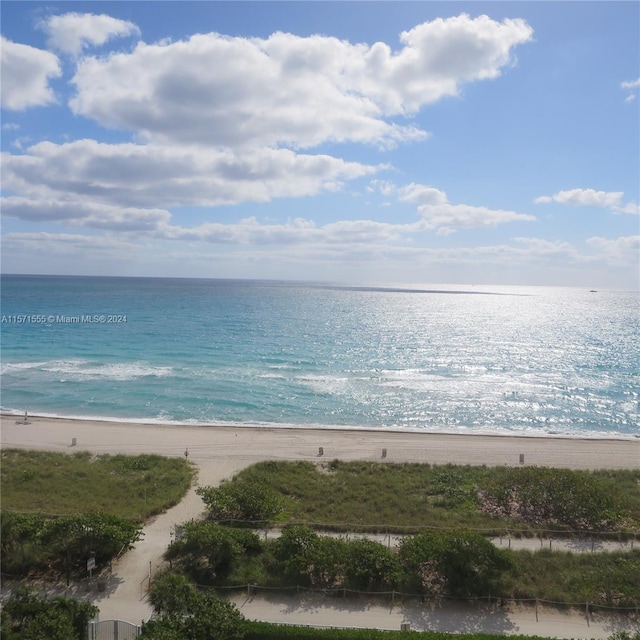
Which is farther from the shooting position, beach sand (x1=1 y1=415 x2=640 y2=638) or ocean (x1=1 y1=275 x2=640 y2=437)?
ocean (x1=1 y1=275 x2=640 y2=437)

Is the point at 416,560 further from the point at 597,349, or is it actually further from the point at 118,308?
the point at 118,308

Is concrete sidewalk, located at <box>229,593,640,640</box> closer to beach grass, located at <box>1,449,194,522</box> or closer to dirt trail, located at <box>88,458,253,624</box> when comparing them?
dirt trail, located at <box>88,458,253,624</box>

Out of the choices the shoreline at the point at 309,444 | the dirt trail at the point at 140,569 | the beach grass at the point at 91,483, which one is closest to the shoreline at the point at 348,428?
the shoreline at the point at 309,444

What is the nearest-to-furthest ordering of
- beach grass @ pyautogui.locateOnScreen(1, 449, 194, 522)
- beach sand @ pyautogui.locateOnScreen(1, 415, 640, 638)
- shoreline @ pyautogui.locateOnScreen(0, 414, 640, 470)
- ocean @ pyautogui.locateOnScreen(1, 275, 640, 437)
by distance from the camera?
beach sand @ pyautogui.locateOnScreen(1, 415, 640, 638) < beach grass @ pyautogui.locateOnScreen(1, 449, 194, 522) < shoreline @ pyautogui.locateOnScreen(0, 414, 640, 470) < ocean @ pyautogui.locateOnScreen(1, 275, 640, 437)

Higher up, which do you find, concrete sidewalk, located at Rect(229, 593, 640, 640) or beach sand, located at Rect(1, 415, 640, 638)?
concrete sidewalk, located at Rect(229, 593, 640, 640)

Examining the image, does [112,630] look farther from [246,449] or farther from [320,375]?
[320,375]

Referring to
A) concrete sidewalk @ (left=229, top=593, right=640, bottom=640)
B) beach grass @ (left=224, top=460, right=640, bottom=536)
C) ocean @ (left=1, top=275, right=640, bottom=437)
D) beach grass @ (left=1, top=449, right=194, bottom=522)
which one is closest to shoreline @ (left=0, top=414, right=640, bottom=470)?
beach grass @ (left=1, top=449, right=194, bottom=522)

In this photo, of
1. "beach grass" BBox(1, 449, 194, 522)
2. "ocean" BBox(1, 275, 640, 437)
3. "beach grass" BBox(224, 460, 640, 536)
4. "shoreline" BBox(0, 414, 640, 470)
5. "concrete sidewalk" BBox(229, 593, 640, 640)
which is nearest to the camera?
"concrete sidewalk" BBox(229, 593, 640, 640)

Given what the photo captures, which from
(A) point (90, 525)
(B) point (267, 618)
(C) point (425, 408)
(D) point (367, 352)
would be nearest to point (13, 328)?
(D) point (367, 352)
